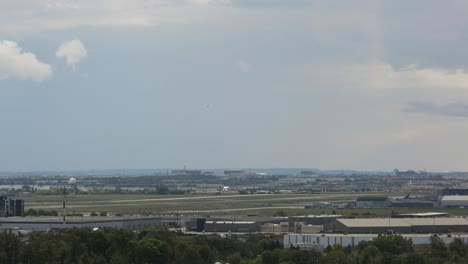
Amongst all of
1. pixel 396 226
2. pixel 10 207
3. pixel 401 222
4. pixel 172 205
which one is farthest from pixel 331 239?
pixel 172 205

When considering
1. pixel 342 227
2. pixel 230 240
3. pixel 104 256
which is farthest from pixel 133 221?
pixel 104 256

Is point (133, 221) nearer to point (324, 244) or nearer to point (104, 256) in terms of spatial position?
point (324, 244)

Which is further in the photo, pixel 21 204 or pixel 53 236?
pixel 21 204

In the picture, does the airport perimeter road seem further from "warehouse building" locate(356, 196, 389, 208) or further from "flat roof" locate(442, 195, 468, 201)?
"flat roof" locate(442, 195, 468, 201)

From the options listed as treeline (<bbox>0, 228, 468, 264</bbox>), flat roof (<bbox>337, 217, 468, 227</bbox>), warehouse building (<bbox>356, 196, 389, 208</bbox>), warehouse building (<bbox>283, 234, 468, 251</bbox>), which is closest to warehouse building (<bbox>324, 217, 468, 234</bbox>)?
flat roof (<bbox>337, 217, 468, 227</bbox>)

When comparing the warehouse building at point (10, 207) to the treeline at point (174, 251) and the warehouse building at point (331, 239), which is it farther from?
the treeline at point (174, 251)

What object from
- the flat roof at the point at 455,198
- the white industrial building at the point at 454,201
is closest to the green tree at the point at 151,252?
the white industrial building at the point at 454,201
